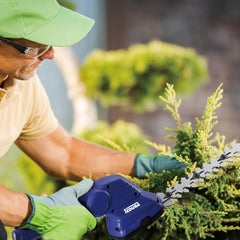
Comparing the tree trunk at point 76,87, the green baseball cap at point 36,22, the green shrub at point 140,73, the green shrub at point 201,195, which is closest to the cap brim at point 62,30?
the green baseball cap at point 36,22

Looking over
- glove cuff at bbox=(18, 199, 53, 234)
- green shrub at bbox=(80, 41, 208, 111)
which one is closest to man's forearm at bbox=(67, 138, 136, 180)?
glove cuff at bbox=(18, 199, 53, 234)

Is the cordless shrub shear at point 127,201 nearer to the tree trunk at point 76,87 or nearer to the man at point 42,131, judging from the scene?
the man at point 42,131

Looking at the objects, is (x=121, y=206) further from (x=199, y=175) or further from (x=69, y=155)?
(x=69, y=155)

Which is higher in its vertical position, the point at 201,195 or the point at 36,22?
the point at 36,22

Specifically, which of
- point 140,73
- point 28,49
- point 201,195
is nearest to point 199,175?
point 201,195

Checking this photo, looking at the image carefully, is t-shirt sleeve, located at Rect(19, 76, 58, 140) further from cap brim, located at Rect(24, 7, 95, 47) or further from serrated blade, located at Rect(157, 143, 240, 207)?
serrated blade, located at Rect(157, 143, 240, 207)

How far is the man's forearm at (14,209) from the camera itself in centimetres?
63

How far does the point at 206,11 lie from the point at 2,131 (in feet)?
9.92

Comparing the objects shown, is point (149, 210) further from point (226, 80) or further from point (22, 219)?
point (226, 80)

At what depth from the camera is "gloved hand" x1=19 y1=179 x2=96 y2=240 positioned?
62 cm

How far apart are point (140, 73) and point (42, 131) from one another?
1146 mm

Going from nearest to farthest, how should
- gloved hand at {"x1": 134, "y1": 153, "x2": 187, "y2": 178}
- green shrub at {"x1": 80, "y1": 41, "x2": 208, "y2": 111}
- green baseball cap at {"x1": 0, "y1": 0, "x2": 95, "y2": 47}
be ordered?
1. green baseball cap at {"x1": 0, "y1": 0, "x2": 95, "y2": 47}
2. gloved hand at {"x1": 134, "y1": 153, "x2": 187, "y2": 178}
3. green shrub at {"x1": 80, "y1": 41, "x2": 208, "y2": 111}

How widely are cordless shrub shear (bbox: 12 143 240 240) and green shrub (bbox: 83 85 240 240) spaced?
20mm

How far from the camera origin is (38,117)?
2.91ft
